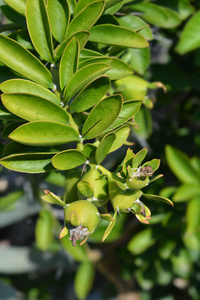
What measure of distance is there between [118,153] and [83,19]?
69 centimetres

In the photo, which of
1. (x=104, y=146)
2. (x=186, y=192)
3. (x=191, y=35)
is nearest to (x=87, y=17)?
(x=104, y=146)

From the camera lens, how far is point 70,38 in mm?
705

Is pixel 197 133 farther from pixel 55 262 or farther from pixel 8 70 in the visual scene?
pixel 8 70

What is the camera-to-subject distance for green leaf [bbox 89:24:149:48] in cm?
75

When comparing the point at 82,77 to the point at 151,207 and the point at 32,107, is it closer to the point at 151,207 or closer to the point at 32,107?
the point at 32,107

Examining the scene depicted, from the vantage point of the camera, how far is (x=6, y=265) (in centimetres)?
200

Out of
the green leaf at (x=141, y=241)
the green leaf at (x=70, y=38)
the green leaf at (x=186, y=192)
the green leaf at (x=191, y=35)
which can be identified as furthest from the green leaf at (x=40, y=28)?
the green leaf at (x=141, y=241)

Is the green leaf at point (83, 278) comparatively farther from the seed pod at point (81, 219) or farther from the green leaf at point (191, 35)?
the seed pod at point (81, 219)

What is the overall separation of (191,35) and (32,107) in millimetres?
802

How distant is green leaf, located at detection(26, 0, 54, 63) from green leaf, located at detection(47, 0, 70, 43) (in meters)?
0.04

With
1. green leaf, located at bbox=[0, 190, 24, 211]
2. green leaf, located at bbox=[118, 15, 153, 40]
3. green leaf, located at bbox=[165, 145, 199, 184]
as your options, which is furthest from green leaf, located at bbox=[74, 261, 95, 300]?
green leaf, located at bbox=[118, 15, 153, 40]

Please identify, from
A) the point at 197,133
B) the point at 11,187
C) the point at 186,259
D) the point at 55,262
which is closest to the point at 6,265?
the point at 55,262

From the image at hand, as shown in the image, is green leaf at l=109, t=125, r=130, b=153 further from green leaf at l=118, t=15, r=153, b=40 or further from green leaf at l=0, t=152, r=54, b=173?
green leaf at l=118, t=15, r=153, b=40

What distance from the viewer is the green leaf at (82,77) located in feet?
2.10
